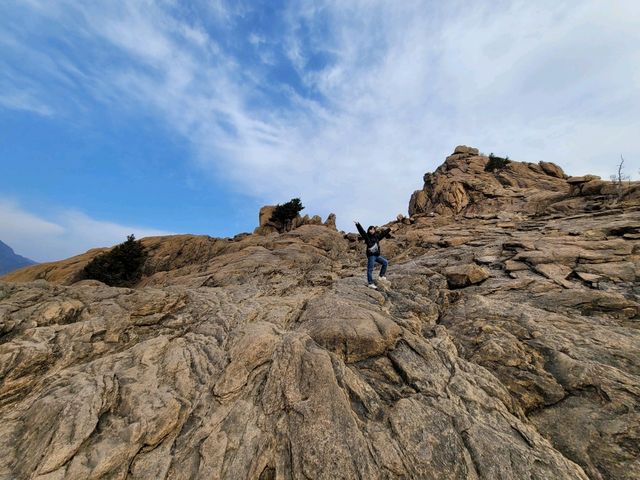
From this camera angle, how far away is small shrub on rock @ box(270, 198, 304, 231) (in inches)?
2477

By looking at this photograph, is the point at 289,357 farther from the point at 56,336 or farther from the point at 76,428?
the point at 56,336

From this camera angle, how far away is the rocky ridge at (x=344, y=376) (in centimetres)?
784

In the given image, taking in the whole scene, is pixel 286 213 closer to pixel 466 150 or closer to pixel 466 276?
pixel 466 150

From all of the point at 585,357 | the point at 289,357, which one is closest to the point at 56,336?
the point at 289,357

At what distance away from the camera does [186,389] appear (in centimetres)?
1038

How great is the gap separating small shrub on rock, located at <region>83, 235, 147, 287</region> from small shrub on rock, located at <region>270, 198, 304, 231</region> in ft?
91.6

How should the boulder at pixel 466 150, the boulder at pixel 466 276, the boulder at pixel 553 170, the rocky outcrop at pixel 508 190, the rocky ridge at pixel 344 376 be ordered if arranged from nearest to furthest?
the rocky ridge at pixel 344 376 < the boulder at pixel 466 276 < the rocky outcrop at pixel 508 190 < the boulder at pixel 553 170 < the boulder at pixel 466 150

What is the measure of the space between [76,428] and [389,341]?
10.7 m

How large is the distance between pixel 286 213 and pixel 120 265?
32639 millimetres

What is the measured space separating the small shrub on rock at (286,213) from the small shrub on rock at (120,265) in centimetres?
2791

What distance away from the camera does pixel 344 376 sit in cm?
1040

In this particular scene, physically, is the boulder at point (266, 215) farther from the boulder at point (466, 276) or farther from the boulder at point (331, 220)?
the boulder at point (466, 276)

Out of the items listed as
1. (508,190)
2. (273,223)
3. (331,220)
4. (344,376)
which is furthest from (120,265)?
(508,190)

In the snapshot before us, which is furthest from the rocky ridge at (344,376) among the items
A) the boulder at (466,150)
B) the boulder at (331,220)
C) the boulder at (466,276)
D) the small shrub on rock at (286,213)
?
the boulder at (466,150)
